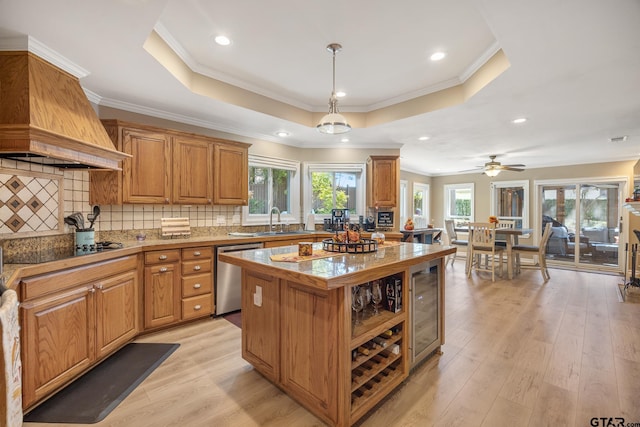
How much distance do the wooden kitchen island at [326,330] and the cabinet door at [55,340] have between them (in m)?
1.16

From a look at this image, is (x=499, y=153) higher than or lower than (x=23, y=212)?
higher

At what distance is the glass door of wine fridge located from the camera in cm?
219

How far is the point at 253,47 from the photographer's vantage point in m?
2.52

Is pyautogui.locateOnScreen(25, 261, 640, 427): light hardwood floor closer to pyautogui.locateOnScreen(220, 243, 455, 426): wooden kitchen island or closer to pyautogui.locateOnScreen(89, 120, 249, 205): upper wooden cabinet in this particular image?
pyautogui.locateOnScreen(220, 243, 455, 426): wooden kitchen island

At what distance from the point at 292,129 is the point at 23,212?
9.43ft

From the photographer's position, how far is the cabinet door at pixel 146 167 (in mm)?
3043

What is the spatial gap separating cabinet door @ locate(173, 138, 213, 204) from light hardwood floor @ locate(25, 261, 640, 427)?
1.46 metres

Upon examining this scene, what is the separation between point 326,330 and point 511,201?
7.59m

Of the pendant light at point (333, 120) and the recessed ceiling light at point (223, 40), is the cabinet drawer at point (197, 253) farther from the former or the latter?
the recessed ceiling light at point (223, 40)

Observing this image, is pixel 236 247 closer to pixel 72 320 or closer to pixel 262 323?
pixel 262 323

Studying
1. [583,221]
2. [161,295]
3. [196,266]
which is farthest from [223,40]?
[583,221]

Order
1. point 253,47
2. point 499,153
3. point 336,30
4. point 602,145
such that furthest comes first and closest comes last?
point 499,153
point 602,145
point 253,47
point 336,30

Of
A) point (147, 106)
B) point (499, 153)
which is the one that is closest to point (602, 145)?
point (499, 153)

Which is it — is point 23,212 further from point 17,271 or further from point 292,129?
point 292,129
